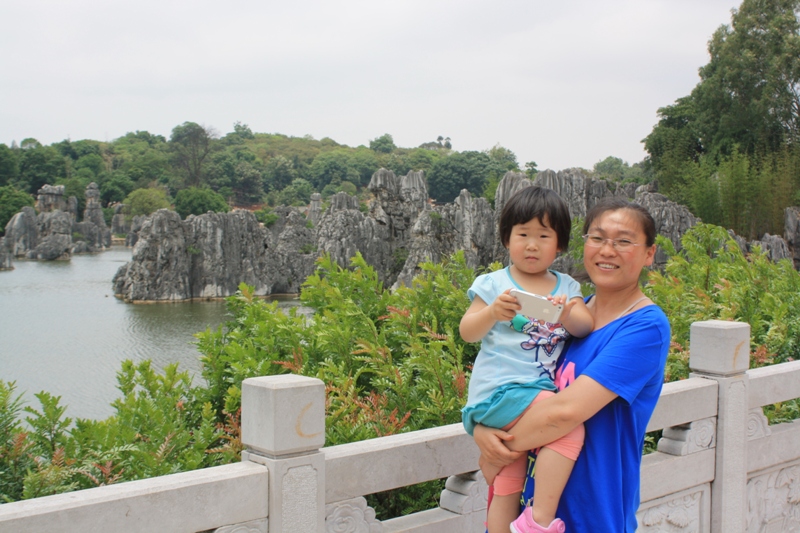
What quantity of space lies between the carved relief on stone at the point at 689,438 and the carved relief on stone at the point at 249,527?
1.67 metres

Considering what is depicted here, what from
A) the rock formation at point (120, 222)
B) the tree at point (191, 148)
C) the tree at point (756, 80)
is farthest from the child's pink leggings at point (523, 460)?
the tree at point (191, 148)

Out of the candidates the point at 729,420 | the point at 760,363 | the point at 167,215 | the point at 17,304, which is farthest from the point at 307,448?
the point at 167,215

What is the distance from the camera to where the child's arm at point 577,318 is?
1.60 meters

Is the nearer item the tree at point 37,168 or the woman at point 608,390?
the woman at point 608,390

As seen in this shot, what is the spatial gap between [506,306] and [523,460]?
1.18 feet

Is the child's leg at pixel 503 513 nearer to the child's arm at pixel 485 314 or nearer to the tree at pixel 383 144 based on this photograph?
the child's arm at pixel 485 314

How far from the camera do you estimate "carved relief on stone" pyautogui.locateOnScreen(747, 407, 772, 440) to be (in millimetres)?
2910

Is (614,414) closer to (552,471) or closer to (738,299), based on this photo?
Result: (552,471)

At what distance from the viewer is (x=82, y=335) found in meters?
14.5

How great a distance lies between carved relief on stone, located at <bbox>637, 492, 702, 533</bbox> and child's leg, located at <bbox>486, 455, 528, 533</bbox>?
1133mm

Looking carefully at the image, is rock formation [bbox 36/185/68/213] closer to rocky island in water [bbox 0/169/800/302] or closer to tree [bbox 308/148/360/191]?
rocky island in water [bbox 0/169/800/302]

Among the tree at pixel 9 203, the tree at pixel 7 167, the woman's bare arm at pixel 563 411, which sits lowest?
the woman's bare arm at pixel 563 411

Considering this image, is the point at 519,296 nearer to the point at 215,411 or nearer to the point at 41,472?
the point at 41,472

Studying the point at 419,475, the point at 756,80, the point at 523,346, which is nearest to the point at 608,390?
the point at 523,346
